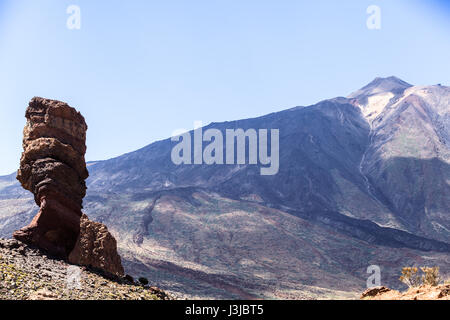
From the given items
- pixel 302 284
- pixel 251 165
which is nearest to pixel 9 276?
pixel 302 284

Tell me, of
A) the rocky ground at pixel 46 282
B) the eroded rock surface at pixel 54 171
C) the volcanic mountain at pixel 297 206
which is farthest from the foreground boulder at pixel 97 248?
the volcanic mountain at pixel 297 206

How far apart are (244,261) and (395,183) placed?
64240mm

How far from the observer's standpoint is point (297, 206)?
4313 inches

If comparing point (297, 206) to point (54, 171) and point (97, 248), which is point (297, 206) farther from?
point (54, 171)

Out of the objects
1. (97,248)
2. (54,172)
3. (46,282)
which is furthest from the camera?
(97,248)

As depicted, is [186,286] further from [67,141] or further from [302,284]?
[67,141]

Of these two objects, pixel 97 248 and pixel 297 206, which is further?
pixel 297 206

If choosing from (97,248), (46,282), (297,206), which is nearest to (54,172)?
(46,282)

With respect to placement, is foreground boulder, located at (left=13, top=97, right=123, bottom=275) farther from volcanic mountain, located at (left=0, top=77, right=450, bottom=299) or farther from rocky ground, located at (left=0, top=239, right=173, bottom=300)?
volcanic mountain, located at (left=0, top=77, right=450, bottom=299)

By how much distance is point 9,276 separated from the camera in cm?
1037

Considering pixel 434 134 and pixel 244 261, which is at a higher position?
pixel 434 134

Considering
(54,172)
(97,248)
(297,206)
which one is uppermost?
(54,172)

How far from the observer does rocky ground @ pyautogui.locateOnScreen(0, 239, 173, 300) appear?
9828 mm

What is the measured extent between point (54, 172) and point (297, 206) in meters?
98.3
